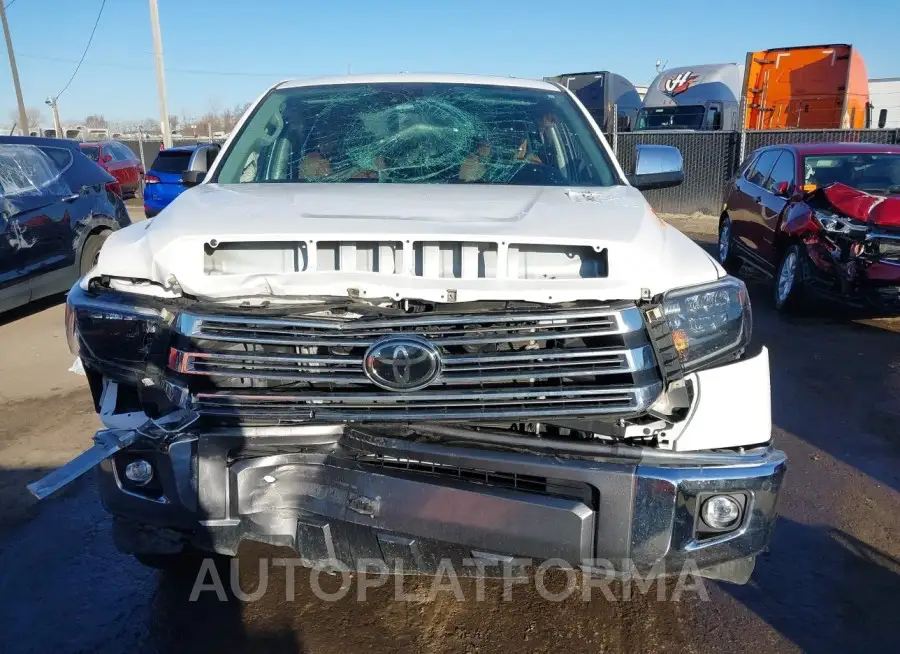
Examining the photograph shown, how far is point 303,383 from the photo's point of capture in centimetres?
221

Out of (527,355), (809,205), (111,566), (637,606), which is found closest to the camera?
(527,355)

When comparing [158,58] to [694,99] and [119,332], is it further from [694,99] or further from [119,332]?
[119,332]

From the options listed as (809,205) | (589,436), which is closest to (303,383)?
(589,436)

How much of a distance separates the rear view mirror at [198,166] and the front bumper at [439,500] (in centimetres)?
177

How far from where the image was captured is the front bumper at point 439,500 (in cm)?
206

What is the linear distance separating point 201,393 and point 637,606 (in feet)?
5.74

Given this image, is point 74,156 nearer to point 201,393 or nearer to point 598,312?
point 201,393

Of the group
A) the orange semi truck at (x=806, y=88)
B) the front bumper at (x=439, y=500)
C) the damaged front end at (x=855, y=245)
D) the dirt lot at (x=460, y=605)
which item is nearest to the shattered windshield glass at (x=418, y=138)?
the front bumper at (x=439, y=500)

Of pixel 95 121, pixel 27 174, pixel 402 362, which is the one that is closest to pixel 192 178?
pixel 402 362

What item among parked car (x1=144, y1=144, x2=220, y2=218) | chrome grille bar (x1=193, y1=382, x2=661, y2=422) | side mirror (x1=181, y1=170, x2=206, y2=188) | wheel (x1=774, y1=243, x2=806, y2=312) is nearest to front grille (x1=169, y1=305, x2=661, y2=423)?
chrome grille bar (x1=193, y1=382, x2=661, y2=422)

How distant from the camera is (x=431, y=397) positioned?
→ 2.12 m

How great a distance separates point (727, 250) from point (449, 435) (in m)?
8.21

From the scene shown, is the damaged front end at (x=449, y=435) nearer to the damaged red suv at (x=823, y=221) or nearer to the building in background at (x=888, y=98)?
the damaged red suv at (x=823, y=221)

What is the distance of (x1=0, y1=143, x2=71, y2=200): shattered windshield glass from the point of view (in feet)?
21.5
